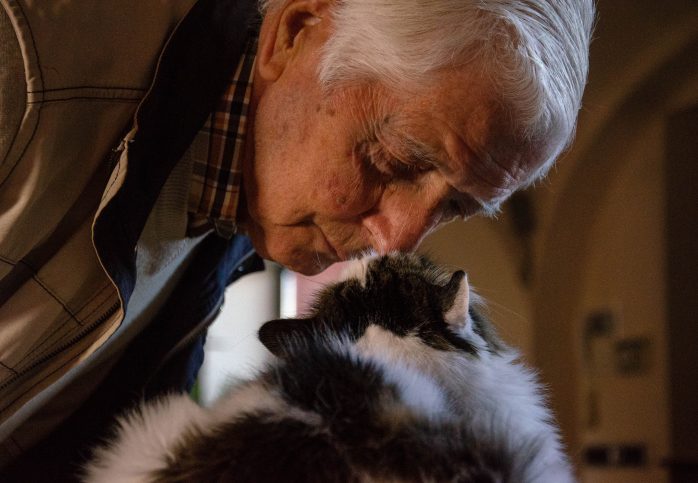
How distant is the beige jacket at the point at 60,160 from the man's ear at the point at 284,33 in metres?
0.13

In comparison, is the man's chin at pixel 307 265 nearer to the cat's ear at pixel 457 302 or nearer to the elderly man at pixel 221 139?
the elderly man at pixel 221 139

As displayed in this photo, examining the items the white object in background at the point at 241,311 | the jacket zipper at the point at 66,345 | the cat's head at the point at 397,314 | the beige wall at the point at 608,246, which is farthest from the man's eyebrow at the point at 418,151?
the beige wall at the point at 608,246

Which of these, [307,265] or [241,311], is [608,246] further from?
[307,265]

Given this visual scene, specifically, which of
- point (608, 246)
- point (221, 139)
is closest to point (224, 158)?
point (221, 139)

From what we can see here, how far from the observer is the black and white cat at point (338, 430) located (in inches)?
18.8

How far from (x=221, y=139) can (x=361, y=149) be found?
0.63 feet

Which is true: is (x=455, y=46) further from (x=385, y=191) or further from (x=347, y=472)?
(x=347, y=472)

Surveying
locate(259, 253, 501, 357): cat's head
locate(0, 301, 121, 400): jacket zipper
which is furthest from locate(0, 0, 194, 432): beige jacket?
locate(259, 253, 501, 357): cat's head

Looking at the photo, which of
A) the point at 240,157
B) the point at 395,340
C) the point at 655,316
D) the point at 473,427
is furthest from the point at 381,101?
the point at 655,316

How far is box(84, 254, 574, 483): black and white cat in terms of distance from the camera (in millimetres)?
478

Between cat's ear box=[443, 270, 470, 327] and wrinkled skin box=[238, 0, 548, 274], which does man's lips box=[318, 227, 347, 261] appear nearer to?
wrinkled skin box=[238, 0, 548, 274]

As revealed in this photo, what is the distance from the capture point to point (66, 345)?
3.01ft

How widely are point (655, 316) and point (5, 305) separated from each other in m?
2.82

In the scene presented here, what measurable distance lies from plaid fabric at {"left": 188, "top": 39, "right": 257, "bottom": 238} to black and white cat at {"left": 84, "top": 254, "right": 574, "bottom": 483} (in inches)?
15.7
